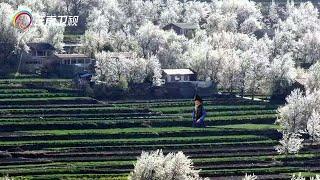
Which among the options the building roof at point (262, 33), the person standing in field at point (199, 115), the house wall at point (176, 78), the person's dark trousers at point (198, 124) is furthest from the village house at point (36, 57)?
the building roof at point (262, 33)

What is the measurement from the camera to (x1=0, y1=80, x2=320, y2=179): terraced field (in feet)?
327

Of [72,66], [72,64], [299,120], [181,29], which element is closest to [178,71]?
[72,66]

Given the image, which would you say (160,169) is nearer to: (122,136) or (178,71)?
(122,136)

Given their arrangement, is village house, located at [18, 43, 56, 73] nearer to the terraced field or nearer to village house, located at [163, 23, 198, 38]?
the terraced field

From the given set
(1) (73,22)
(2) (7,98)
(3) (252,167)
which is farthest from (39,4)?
(3) (252,167)

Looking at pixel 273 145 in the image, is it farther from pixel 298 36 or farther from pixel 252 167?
pixel 298 36

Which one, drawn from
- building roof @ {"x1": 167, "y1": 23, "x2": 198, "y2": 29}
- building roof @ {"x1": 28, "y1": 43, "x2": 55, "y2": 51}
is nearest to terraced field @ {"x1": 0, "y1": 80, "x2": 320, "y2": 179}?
building roof @ {"x1": 28, "y1": 43, "x2": 55, "y2": 51}

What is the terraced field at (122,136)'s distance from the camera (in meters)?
99.8

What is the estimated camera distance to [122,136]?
370 feet

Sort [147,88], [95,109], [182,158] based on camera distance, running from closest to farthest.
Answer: [182,158], [95,109], [147,88]

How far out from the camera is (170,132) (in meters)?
116

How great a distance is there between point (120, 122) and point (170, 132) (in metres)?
7.60

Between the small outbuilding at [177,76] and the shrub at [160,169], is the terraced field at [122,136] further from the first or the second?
the small outbuilding at [177,76]

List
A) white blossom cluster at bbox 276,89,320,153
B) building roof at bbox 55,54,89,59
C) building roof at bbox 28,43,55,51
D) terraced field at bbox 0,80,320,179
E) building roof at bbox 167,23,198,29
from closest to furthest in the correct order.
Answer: terraced field at bbox 0,80,320,179 < white blossom cluster at bbox 276,89,320,153 < building roof at bbox 55,54,89,59 < building roof at bbox 28,43,55,51 < building roof at bbox 167,23,198,29
